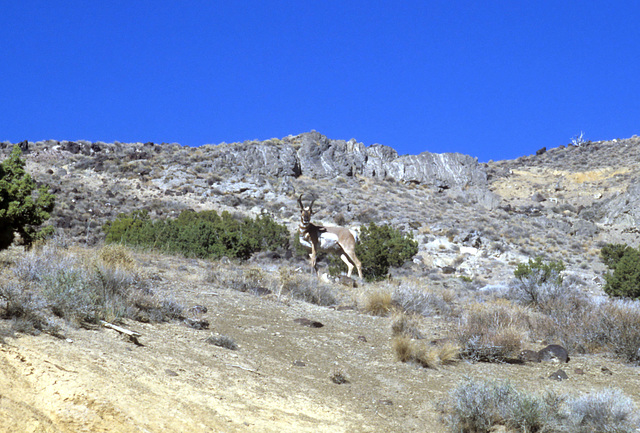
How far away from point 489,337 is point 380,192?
39.3 meters

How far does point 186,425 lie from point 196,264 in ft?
33.0

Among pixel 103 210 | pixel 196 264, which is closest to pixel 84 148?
pixel 103 210

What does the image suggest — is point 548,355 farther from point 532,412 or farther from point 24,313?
point 24,313

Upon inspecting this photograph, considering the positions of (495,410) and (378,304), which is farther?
(378,304)

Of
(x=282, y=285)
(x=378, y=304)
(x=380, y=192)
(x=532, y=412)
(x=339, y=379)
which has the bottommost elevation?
(x=339, y=379)

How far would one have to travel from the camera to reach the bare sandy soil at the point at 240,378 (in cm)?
481

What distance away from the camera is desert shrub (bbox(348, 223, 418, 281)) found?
19.7m

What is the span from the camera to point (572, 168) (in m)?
63.6

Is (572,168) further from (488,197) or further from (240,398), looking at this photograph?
(240,398)

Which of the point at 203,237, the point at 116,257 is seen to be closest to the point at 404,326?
the point at 116,257

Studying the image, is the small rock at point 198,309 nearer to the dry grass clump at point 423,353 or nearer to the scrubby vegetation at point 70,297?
the scrubby vegetation at point 70,297

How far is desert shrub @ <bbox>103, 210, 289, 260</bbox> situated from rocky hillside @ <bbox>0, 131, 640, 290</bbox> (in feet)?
15.7

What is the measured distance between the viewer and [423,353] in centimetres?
Result: 808

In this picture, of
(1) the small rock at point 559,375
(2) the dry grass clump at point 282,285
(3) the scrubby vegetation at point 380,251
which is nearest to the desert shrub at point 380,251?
(3) the scrubby vegetation at point 380,251
